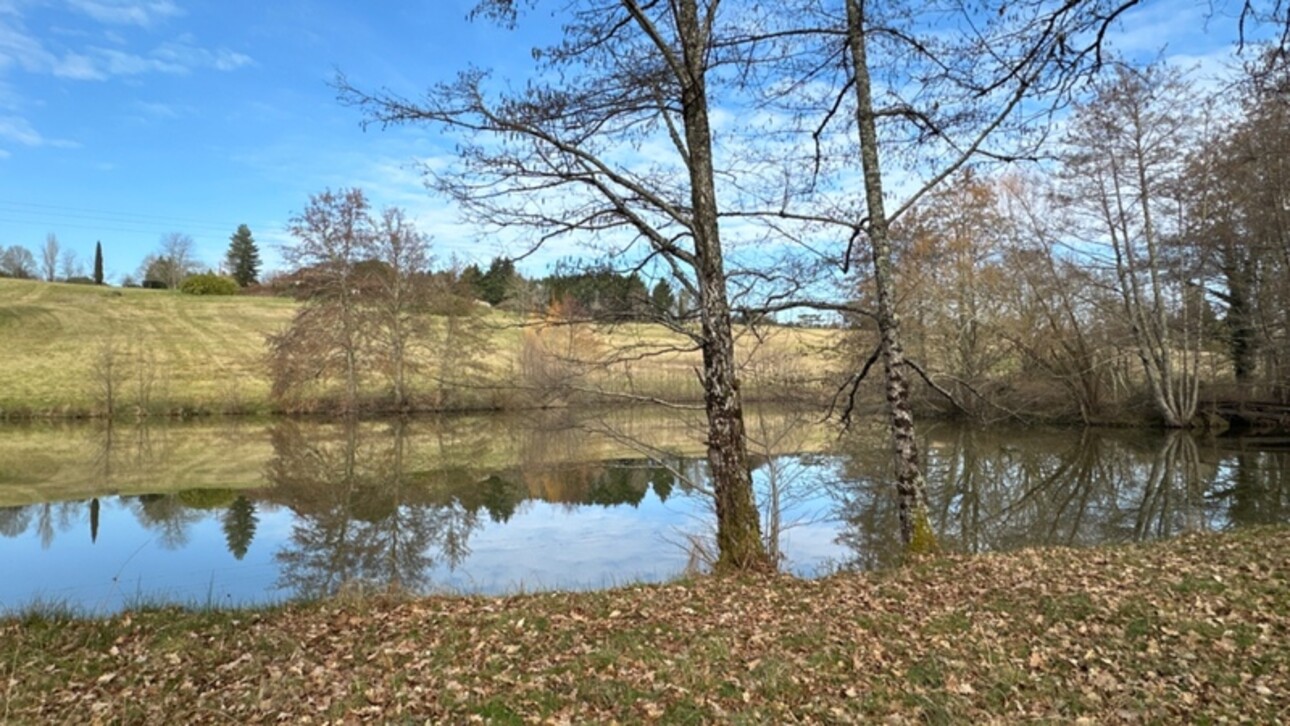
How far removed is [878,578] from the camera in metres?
6.93

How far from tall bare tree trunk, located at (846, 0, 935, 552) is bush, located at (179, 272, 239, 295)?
6553 centimetres

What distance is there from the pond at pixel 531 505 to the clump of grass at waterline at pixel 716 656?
5.38ft

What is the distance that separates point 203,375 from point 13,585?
32.7m

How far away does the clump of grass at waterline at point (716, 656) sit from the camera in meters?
4.20

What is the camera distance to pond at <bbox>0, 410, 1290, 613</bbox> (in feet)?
33.1

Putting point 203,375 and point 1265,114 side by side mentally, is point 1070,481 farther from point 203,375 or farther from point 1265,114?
point 203,375

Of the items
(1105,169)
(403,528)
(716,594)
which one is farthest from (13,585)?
(1105,169)

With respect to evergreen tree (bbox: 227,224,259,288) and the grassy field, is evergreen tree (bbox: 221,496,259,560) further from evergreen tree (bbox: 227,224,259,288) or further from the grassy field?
evergreen tree (bbox: 227,224,259,288)

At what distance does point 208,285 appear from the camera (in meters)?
61.2

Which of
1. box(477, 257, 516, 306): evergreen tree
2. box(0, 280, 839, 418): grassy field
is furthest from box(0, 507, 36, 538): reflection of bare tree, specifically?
box(477, 257, 516, 306): evergreen tree

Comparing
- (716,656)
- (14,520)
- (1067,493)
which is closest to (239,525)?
(14,520)

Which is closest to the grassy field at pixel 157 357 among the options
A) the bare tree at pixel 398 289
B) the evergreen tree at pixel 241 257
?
the bare tree at pixel 398 289

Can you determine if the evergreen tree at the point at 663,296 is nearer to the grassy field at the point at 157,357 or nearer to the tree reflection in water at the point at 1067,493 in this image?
the tree reflection in water at the point at 1067,493

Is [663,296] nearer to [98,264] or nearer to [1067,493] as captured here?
[1067,493]
